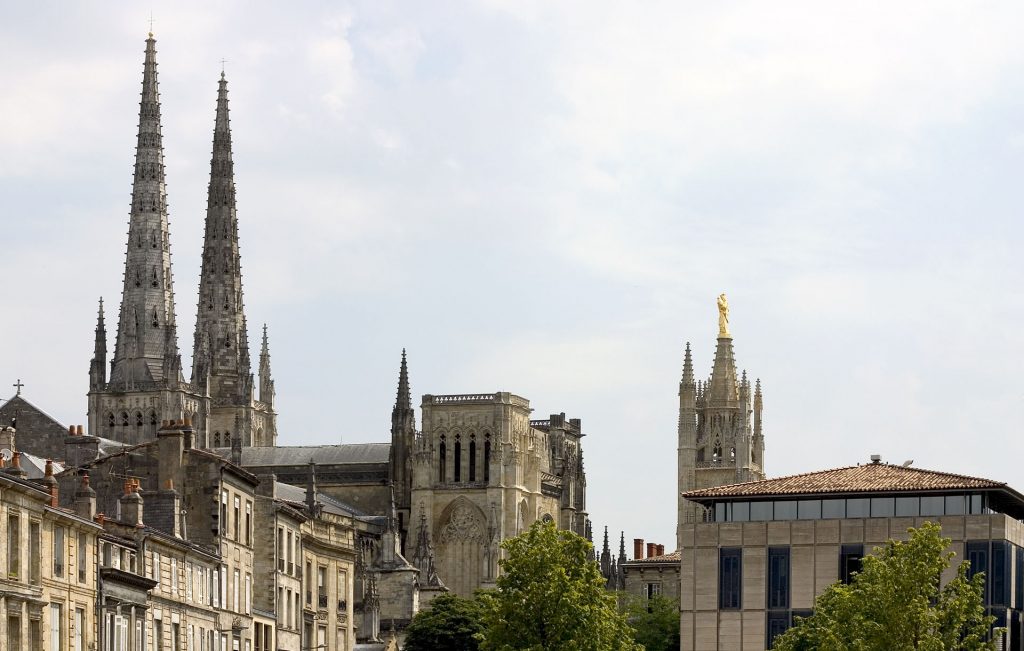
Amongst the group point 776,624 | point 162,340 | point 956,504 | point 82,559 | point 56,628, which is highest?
point 162,340

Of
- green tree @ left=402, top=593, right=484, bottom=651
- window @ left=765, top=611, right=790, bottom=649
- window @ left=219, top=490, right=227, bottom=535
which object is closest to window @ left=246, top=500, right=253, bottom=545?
window @ left=219, top=490, right=227, bottom=535

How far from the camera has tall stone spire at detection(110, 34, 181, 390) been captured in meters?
175

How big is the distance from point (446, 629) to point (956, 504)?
131 ft

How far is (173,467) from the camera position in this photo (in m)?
80.7

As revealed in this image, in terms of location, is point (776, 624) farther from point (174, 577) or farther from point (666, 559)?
point (666, 559)

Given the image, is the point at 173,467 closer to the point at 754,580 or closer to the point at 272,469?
the point at 754,580

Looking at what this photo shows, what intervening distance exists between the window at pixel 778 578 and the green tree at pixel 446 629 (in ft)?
103

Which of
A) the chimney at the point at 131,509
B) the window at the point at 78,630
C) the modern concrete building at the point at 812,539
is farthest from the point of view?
the modern concrete building at the point at 812,539

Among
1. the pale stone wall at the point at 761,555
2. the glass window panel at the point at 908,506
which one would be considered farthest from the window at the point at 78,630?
A: the glass window panel at the point at 908,506

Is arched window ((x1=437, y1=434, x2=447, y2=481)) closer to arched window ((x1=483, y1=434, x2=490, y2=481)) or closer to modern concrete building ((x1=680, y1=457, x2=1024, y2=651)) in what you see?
arched window ((x1=483, y1=434, x2=490, y2=481))

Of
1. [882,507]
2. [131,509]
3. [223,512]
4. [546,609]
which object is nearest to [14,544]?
[131,509]

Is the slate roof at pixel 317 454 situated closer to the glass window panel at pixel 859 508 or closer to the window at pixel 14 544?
the glass window panel at pixel 859 508

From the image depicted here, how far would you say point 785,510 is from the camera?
91.2m

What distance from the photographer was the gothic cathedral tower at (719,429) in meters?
177
